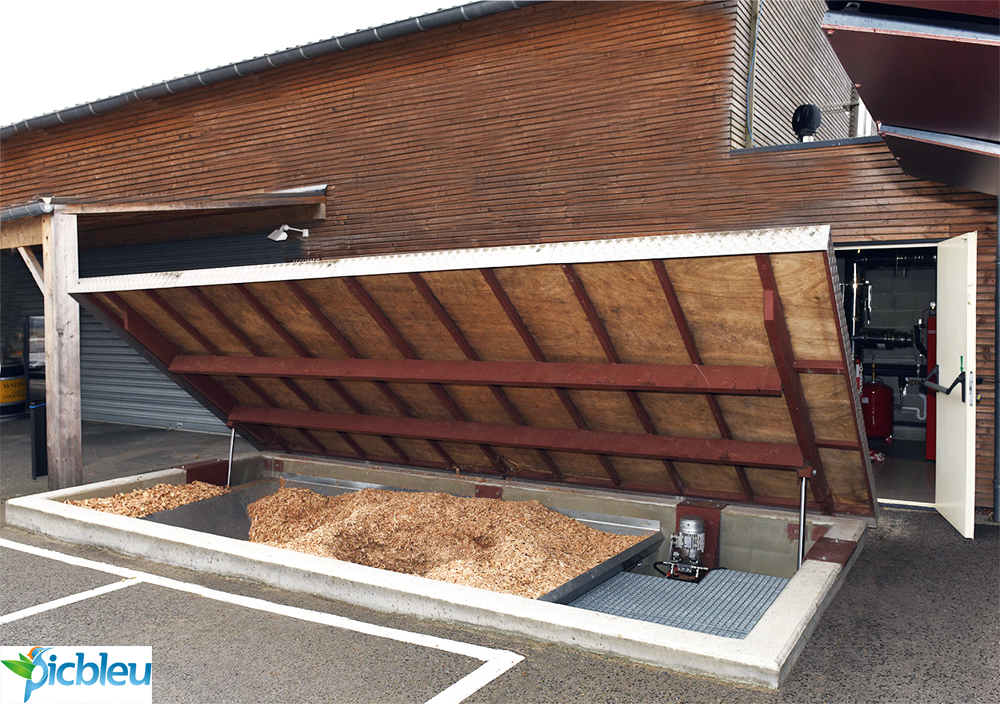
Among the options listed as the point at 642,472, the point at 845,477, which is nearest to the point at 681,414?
the point at 642,472

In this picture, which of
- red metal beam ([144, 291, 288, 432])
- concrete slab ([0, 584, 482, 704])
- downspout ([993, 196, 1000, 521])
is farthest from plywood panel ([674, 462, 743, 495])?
red metal beam ([144, 291, 288, 432])

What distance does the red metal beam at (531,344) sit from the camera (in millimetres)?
4371

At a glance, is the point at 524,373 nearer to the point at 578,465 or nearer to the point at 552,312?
the point at 552,312

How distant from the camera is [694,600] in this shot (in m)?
4.75

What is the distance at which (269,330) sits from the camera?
19.5ft

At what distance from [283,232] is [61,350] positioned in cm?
387

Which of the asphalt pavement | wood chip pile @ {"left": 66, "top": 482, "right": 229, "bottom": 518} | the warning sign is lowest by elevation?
the asphalt pavement

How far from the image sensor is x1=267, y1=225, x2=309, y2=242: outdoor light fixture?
1047 centimetres

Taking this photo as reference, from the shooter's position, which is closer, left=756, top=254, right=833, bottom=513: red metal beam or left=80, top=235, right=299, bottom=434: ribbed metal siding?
left=756, top=254, right=833, bottom=513: red metal beam

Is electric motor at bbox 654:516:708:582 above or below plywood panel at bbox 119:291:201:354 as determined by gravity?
below

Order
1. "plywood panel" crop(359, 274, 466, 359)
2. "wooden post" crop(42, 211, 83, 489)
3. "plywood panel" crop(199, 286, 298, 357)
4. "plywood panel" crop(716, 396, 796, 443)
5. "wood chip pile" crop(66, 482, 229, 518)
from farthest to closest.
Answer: "wooden post" crop(42, 211, 83, 489)
"wood chip pile" crop(66, 482, 229, 518)
"plywood panel" crop(199, 286, 298, 357)
"plywood panel" crop(359, 274, 466, 359)
"plywood panel" crop(716, 396, 796, 443)

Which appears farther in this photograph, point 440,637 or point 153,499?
point 153,499

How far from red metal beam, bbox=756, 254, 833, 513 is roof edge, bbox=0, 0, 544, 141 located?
19.7ft

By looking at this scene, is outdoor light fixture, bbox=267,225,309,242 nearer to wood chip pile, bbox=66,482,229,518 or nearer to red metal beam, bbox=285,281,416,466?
wood chip pile, bbox=66,482,229,518
